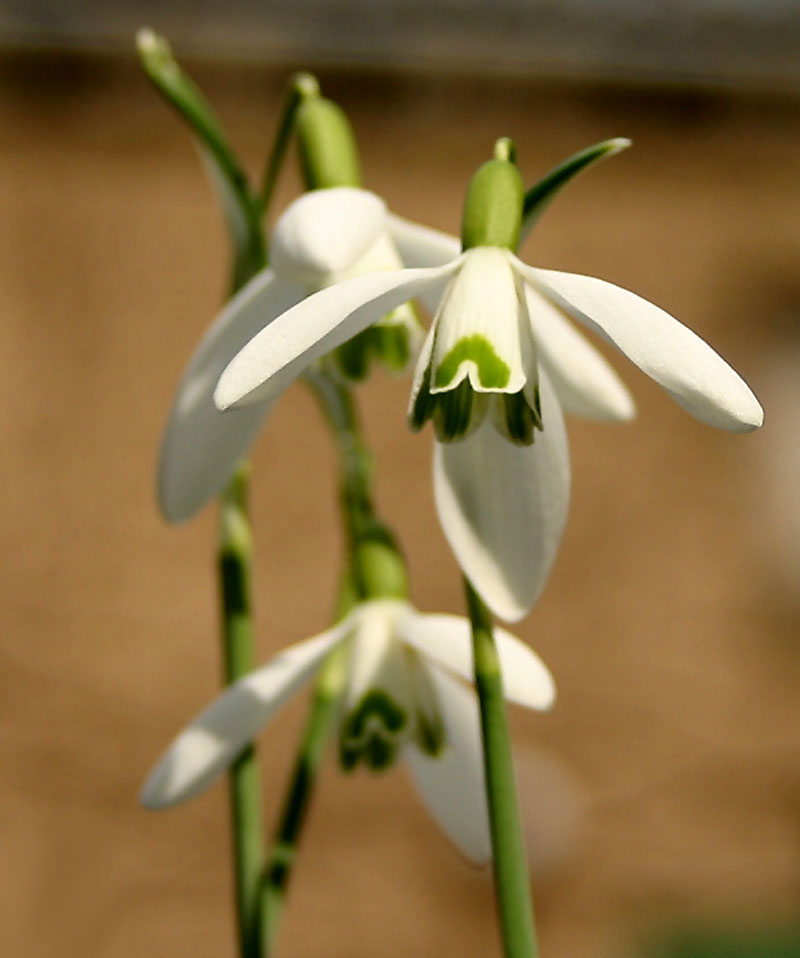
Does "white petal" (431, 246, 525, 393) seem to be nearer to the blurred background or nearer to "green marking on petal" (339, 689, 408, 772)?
"green marking on petal" (339, 689, 408, 772)

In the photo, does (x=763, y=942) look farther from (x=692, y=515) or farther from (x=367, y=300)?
(x=367, y=300)

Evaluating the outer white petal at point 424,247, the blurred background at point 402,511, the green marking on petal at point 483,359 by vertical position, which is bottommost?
the green marking on petal at point 483,359

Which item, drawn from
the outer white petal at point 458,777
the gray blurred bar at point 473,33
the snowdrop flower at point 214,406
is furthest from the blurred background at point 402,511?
the snowdrop flower at point 214,406

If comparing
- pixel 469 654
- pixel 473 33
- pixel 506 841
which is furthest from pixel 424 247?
pixel 473 33

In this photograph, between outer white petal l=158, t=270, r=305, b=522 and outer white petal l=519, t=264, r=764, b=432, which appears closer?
outer white petal l=519, t=264, r=764, b=432

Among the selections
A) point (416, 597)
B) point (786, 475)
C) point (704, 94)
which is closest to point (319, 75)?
point (704, 94)

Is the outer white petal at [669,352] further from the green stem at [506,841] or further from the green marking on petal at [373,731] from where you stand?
the green marking on petal at [373,731]

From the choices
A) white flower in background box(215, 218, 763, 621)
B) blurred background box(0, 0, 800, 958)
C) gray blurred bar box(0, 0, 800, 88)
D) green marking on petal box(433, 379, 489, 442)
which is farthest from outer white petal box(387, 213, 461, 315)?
gray blurred bar box(0, 0, 800, 88)

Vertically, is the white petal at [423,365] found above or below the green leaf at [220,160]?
below
